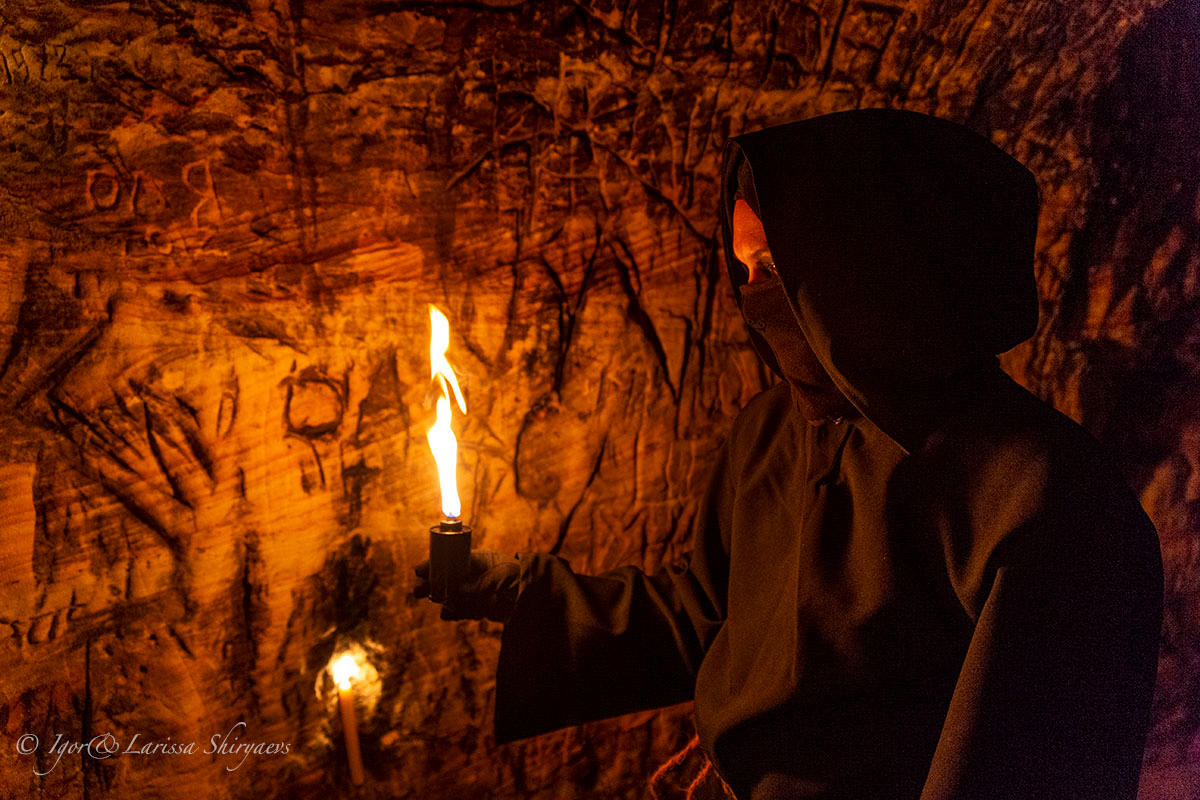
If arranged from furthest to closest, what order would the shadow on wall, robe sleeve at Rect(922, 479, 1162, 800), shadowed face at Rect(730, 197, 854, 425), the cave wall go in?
the shadow on wall, the cave wall, shadowed face at Rect(730, 197, 854, 425), robe sleeve at Rect(922, 479, 1162, 800)

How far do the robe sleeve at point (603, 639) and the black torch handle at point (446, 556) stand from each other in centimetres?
28

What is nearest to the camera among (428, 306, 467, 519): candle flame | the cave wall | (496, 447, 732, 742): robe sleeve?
(428, 306, 467, 519): candle flame

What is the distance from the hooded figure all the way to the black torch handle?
66 cm

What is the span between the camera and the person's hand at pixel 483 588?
159cm

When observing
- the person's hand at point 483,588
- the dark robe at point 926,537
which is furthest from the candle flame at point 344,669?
the dark robe at point 926,537

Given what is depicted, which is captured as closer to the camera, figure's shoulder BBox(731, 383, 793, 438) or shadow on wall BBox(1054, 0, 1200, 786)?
figure's shoulder BBox(731, 383, 793, 438)

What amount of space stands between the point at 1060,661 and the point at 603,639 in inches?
39.3

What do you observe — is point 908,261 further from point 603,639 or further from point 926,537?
point 603,639

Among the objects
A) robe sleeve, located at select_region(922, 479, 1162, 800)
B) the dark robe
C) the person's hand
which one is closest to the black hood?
the dark robe

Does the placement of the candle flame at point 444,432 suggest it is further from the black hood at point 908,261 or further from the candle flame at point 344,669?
the candle flame at point 344,669

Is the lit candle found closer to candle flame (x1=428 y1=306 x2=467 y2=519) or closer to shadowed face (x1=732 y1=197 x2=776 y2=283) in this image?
candle flame (x1=428 y1=306 x2=467 y2=519)

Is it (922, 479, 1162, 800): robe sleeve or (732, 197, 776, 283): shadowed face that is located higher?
(732, 197, 776, 283): shadowed face

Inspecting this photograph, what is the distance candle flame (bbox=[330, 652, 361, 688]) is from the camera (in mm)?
2188

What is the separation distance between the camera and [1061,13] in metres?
2.46
